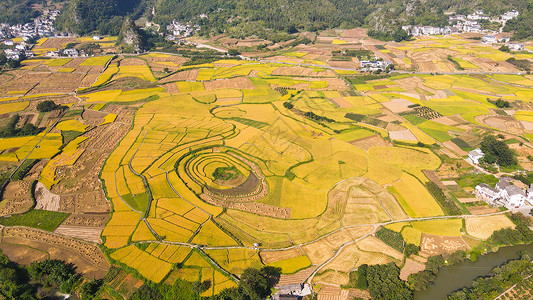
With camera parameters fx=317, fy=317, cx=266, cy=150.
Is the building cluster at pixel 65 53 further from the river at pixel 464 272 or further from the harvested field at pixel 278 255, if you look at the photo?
the river at pixel 464 272

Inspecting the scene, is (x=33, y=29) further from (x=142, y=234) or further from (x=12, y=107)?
(x=142, y=234)

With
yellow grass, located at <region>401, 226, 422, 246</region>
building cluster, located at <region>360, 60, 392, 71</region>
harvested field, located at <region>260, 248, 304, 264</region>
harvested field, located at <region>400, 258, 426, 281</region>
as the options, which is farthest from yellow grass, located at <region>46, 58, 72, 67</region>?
harvested field, located at <region>400, 258, 426, 281</region>

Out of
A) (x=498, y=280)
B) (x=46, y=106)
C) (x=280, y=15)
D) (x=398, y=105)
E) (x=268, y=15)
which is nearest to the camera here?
(x=498, y=280)

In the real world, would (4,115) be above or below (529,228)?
above

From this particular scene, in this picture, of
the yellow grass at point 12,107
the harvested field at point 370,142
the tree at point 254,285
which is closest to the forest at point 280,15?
the yellow grass at point 12,107

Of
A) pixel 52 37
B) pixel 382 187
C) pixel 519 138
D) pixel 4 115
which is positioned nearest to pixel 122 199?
pixel 382 187

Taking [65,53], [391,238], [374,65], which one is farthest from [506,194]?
[65,53]

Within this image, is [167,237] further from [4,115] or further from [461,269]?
[4,115]
